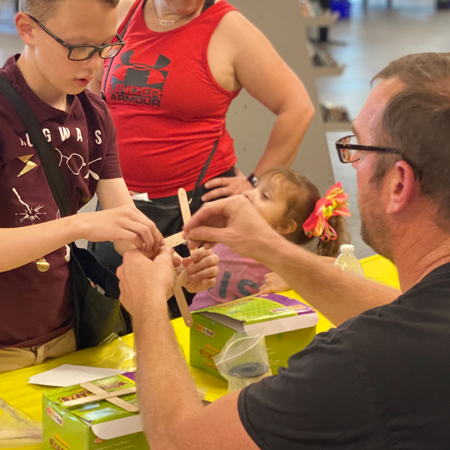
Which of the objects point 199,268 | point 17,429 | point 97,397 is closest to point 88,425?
point 97,397

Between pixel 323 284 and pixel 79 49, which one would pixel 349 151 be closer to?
pixel 323 284

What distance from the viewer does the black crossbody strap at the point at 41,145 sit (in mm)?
1508

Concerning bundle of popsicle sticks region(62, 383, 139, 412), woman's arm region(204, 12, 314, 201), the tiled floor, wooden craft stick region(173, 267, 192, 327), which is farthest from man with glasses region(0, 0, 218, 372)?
the tiled floor

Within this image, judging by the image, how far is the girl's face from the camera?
253 cm

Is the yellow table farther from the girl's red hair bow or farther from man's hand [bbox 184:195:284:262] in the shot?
the girl's red hair bow

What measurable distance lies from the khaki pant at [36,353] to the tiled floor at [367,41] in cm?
287

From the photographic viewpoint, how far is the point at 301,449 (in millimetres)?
923

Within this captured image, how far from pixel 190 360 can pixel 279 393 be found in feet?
2.44

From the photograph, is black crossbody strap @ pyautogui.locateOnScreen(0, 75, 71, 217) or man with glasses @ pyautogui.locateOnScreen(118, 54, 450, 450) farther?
black crossbody strap @ pyautogui.locateOnScreen(0, 75, 71, 217)

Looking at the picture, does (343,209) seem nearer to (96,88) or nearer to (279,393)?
(96,88)

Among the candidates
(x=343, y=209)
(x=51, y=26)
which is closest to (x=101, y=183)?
(x=51, y=26)

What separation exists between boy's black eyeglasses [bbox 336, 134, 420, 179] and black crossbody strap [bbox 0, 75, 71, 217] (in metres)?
0.72

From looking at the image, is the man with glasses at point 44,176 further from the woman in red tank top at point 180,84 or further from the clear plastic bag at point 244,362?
the woman in red tank top at point 180,84

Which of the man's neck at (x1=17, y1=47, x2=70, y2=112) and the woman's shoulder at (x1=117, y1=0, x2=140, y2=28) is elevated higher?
the woman's shoulder at (x1=117, y1=0, x2=140, y2=28)
